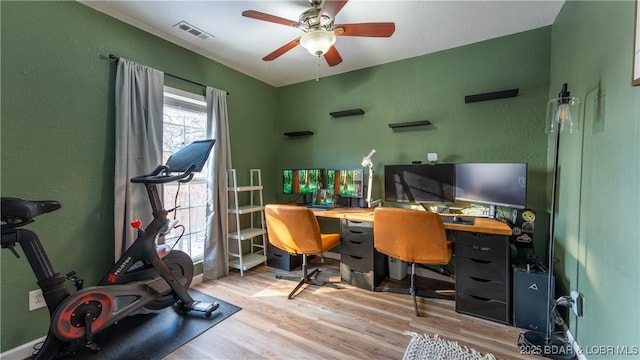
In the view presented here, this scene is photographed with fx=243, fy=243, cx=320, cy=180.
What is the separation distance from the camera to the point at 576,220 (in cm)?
160

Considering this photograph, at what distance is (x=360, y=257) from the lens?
8.08 feet

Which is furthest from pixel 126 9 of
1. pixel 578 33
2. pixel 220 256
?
pixel 578 33

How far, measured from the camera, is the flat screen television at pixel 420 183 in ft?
8.00

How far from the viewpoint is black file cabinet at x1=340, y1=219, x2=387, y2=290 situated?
241 cm

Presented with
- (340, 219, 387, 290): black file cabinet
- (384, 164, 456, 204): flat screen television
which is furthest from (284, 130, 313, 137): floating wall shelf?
(340, 219, 387, 290): black file cabinet

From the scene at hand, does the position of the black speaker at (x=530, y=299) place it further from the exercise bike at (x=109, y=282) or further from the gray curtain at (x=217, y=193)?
the gray curtain at (x=217, y=193)

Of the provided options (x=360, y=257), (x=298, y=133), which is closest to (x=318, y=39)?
(x=298, y=133)

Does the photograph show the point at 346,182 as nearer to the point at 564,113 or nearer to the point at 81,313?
the point at 564,113

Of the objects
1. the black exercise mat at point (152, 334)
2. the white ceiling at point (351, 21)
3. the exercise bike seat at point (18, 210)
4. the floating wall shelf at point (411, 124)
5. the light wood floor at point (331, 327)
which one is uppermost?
the white ceiling at point (351, 21)

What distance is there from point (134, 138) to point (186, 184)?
2.32 feet

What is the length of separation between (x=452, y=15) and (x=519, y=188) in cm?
155

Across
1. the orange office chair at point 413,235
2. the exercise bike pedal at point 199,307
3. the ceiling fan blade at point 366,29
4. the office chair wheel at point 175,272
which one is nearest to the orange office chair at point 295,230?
the orange office chair at point 413,235

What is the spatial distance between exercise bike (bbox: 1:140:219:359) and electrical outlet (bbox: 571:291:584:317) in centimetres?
252

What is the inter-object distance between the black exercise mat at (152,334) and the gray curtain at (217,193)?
0.66 metres
